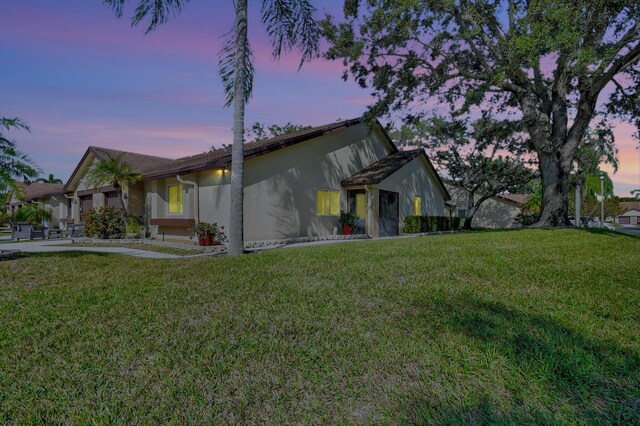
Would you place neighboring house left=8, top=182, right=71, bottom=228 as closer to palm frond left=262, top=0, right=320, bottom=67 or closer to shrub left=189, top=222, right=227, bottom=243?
shrub left=189, top=222, right=227, bottom=243

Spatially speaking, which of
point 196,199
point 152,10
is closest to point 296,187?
point 196,199

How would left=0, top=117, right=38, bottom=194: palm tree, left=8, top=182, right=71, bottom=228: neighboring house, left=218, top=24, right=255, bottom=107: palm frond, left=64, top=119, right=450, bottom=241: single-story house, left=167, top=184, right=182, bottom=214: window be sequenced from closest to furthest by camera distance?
left=0, top=117, right=38, bottom=194: palm tree
left=218, top=24, right=255, bottom=107: palm frond
left=64, top=119, right=450, bottom=241: single-story house
left=167, top=184, right=182, bottom=214: window
left=8, top=182, right=71, bottom=228: neighboring house

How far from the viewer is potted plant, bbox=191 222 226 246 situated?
11789 millimetres

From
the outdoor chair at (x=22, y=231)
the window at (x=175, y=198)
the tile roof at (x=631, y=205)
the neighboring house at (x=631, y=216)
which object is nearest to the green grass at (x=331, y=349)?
the window at (x=175, y=198)

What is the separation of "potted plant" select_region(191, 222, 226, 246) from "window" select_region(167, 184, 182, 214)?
3.00 m

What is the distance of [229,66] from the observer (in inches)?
409

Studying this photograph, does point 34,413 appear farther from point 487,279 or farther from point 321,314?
point 487,279

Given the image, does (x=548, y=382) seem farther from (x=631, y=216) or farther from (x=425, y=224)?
(x=631, y=216)

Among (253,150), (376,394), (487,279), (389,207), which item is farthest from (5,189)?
(389,207)

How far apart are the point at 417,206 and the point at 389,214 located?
316 cm

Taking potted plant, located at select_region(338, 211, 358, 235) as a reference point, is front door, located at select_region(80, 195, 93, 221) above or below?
above

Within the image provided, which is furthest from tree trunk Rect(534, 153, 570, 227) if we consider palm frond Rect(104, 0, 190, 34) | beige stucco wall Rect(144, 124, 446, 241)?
palm frond Rect(104, 0, 190, 34)

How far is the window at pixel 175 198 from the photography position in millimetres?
14492

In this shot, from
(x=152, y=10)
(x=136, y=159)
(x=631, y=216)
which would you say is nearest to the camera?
(x=152, y=10)
